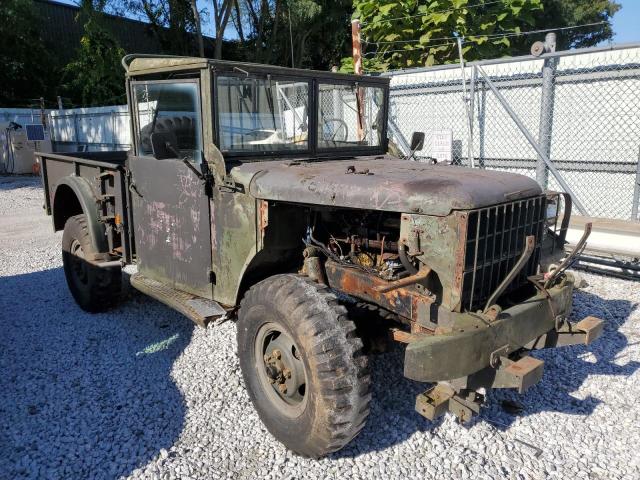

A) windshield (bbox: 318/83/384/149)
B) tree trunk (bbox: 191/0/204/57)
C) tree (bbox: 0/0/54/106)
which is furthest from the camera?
tree (bbox: 0/0/54/106)

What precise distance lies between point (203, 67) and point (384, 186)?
1.50m

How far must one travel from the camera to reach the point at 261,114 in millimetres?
3637

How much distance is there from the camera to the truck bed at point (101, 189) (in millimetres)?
4434

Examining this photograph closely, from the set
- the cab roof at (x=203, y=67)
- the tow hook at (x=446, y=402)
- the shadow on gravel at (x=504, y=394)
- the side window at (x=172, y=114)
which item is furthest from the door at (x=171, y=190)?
the tow hook at (x=446, y=402)

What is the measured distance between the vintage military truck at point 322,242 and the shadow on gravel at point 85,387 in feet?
1.86

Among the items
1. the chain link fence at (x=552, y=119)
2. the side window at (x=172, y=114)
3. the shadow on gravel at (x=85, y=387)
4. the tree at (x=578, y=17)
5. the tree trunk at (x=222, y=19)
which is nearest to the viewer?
the shadow on gravel at (x=85, y=387)

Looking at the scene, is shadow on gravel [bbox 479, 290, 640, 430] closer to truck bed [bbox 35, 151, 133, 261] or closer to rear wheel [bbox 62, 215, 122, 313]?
truck bed [bbox 35, 151, 133, 261]

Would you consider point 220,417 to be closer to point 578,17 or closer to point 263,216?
point 263,216

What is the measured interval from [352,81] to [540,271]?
1.99 meters

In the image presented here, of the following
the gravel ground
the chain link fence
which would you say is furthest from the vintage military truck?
the chain link fence

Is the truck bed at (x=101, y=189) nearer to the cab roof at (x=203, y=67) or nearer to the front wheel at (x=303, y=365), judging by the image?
the cab roof at (x=203, y=67)

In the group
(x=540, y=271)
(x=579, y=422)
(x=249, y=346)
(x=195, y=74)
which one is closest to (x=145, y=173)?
(x=195, y=74)

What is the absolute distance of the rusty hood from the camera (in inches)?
102

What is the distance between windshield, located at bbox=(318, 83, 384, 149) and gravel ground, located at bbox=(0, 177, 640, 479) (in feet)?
5.68
